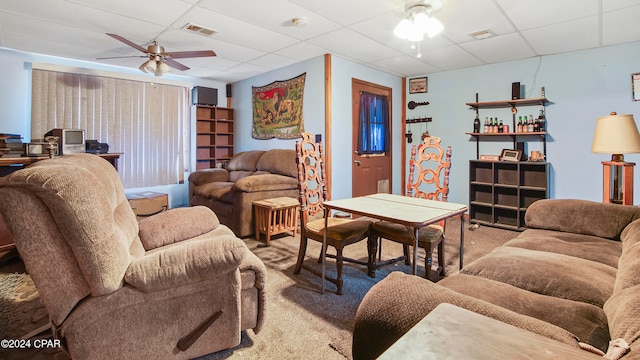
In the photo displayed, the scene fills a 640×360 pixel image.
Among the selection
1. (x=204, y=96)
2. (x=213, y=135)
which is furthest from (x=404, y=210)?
(x=213, y=135)

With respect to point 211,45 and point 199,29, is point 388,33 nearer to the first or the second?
point 199,29

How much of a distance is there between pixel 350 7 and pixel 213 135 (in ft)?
13.6

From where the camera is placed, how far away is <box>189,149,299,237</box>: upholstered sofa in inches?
152

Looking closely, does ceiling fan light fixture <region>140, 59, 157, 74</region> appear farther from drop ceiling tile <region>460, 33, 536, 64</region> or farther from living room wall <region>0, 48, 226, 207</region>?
drop ceiling tile <region>460, 33, 536, 64</region>

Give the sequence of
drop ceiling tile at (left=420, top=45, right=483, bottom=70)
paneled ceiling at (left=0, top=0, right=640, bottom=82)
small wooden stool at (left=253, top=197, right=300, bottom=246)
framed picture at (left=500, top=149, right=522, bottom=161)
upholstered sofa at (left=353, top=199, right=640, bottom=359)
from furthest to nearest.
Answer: framed picture at (left=500, top=149, right=522, bottom=161), drop ceiling tile at (left=420, top=45, right=483, bottom=70), small wooden stool at (left=253, top=197, right=300, bottom=246), paneled ceiling at (left=0, top=0, right=640, bottom=82), upholstered sofa at (left=353, top=199, right=640, bottom=359)

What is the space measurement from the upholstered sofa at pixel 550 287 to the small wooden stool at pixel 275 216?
7.51 ft

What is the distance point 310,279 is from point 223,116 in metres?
4.53

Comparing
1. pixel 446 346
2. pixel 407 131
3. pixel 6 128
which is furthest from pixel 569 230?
pixel 6 128

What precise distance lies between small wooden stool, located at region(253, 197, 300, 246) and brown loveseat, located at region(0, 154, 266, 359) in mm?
1888

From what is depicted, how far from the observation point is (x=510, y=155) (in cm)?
442

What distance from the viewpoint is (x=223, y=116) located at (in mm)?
6270

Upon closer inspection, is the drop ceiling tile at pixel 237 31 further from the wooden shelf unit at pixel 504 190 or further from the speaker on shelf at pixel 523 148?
the speaker on shelf at pixel 523 148

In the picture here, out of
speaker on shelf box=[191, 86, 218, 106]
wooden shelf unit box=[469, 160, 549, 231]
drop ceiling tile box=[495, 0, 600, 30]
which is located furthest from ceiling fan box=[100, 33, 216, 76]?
wooden shelf unit box=[469, 160, 549, 231]

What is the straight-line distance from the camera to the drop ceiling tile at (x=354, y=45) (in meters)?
3.59
